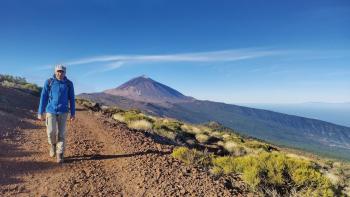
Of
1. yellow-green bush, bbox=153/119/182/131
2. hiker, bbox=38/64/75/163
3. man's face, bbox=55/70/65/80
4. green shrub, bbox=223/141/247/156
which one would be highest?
man's face, bbox=55/70/65/80

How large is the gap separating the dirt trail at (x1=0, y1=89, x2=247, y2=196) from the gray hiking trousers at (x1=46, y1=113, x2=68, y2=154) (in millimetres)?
501

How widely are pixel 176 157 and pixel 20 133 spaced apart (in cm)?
608

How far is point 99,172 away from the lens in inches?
376

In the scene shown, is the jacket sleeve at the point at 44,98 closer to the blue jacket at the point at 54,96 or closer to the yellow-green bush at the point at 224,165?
the blue jacket at the point at 54,96

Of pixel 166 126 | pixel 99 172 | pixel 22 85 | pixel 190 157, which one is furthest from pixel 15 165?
pixel 22 85

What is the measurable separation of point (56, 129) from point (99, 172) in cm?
176

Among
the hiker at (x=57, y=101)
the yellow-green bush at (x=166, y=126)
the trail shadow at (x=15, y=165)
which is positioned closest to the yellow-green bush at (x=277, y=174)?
the hiker at (x=57, y=101)

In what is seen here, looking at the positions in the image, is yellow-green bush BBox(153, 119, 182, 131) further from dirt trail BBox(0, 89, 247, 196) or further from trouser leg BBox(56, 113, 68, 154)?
trouser leg BBox(56, 113, 68, 154)

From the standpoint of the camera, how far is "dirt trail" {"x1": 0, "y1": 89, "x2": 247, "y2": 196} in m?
8.47

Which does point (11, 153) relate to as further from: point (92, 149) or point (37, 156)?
point (92, 149)

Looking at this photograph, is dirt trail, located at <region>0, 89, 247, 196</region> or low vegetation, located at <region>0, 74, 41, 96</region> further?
low vegetation, located at <region>0, 74, 41, 96</region>

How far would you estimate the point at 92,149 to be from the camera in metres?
12.0

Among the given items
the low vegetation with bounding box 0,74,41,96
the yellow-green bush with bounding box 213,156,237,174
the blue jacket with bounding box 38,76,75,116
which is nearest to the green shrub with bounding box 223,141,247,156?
the yellow-green bush with bounding box 213,156,237,174

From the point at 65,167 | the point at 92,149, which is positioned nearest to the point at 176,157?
the point at 92,149
